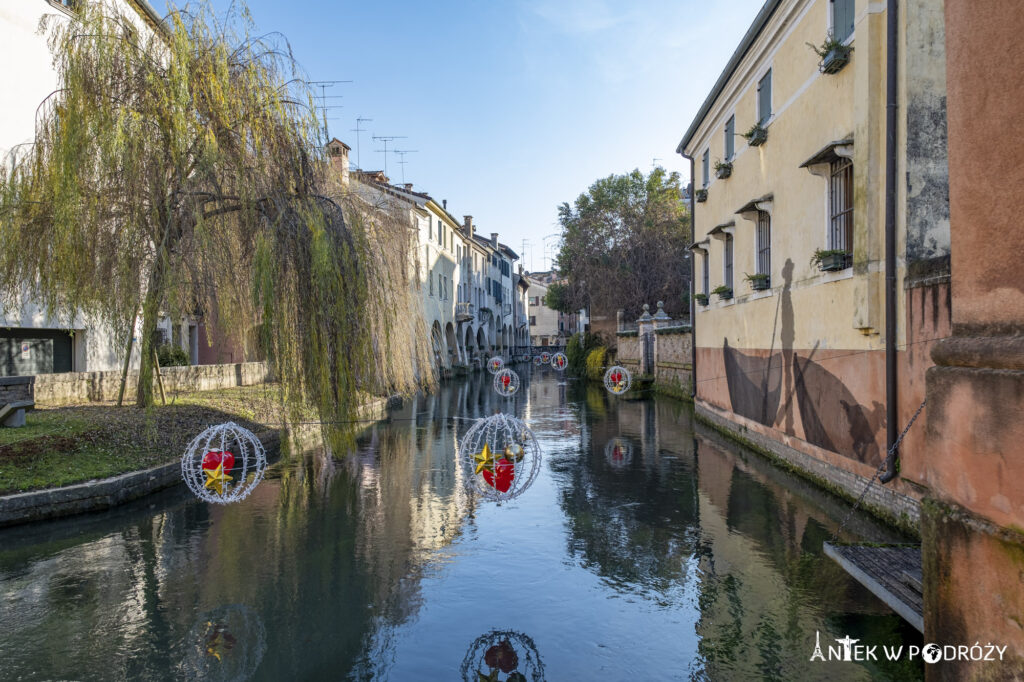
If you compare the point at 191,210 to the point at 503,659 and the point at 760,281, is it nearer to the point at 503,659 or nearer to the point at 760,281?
the point at 503,659

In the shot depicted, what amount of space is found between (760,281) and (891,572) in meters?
9.45

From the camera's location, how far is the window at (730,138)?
17.5 metres

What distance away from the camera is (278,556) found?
8391 mm

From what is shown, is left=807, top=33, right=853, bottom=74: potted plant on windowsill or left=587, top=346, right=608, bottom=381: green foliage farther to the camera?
left=587, top=346, right=608, bottom=381: green foliage

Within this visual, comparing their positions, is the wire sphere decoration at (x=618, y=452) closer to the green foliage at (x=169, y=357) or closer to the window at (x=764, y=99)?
the window at (x=764, y=99)

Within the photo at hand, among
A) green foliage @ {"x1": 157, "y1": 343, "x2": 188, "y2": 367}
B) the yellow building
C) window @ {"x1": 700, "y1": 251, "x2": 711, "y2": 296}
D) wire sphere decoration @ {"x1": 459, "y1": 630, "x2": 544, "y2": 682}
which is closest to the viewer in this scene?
wire sphere decoration @ {"x1": 459, "y1": 630, "x2": 544, "y2": 682}

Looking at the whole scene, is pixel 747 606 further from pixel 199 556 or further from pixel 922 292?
pixel 199 556

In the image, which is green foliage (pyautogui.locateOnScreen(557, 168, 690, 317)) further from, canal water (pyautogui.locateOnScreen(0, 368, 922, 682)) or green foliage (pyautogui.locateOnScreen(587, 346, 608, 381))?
canal water (pyautogui.locateOnScreen(0, 368, 922, 682))

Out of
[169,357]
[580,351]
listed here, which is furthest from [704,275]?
[580,351]

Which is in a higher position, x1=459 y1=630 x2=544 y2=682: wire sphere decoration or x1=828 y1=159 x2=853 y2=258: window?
x1=828 y1=159 x2=853 y2=258: window

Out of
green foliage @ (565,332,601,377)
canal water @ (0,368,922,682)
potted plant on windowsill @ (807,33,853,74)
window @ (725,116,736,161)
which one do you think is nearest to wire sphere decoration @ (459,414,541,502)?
canal water @ (0,368,922,682)

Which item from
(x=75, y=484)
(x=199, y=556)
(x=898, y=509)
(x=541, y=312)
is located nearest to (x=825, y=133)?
(x=898, y=509)

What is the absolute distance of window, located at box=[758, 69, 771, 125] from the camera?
1465cm

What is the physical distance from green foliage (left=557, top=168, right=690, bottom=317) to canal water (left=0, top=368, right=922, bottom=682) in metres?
28.1
